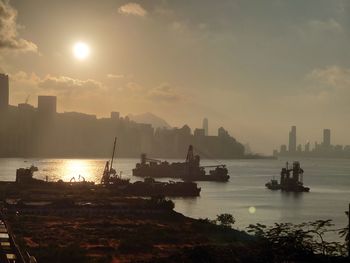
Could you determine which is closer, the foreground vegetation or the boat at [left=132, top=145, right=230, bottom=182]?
the foreground vegetation

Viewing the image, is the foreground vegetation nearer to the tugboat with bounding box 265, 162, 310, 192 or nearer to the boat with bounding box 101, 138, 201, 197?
the boat with bounding box 101, 138, 201, 197

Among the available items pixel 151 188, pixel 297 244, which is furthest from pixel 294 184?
pixel 297 244

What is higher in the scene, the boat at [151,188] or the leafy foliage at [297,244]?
the leafy foliage at [297,244]

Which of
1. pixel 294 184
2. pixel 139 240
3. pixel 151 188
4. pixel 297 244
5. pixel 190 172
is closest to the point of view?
pixel 297 244

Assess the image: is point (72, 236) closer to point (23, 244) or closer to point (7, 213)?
point (23, 244)

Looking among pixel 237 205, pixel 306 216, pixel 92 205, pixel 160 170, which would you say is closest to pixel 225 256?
pixel 92 205

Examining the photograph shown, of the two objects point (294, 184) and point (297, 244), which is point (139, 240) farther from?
point (294, 184)

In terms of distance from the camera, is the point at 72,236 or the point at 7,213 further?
the point at 7,213

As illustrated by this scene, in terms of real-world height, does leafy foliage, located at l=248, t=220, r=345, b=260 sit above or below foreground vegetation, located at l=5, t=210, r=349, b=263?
above

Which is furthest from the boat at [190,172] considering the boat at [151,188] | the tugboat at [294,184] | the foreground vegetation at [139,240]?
the foreground vegetation at [139,240]

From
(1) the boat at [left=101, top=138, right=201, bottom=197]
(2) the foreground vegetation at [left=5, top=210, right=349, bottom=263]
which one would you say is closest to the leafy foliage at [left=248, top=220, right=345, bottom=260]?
(2) the foreground vegetation at [left=5, top=210, right=349, bottom=263]

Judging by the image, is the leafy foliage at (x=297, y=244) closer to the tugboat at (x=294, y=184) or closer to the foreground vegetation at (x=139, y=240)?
the foreground vegetation at (x=139, y=240)
